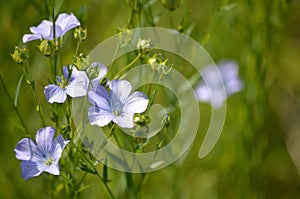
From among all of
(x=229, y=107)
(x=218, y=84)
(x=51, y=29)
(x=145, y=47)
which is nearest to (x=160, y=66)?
(x=145, y=47)

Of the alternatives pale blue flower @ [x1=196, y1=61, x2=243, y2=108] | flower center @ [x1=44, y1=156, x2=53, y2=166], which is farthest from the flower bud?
pale blue flower @ [x1=196, y1=61, x2=243, y2=108]

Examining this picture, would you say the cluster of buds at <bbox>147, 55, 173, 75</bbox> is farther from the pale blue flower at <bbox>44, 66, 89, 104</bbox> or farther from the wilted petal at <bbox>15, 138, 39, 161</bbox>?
the wilted petal at <bbox>15, 138, 39, 161</bbox>

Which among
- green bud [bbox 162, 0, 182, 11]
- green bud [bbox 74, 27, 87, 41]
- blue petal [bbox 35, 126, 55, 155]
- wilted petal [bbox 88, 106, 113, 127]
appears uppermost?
green bud [bbox 162, 0, 182, 11]

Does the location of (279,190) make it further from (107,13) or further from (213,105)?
(107,13)

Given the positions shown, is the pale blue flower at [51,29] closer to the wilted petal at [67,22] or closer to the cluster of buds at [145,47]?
the wilted petal at [67,22]

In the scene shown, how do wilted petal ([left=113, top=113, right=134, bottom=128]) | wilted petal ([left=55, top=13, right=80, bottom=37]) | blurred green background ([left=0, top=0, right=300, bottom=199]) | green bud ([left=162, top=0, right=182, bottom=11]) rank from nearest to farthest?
wilted petal ([left=113, top=113, right=134, bottom=128]), wilted petal ([left=55, top=13, right=80, bottom=37]), green bud ([left=162, top=0, right=182, bottom=11]), blurred green background ([left=0, top=0, right=300, bottom=199])

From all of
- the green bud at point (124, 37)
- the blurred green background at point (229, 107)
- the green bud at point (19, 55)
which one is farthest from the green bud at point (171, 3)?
the green bud at point (19, 55)

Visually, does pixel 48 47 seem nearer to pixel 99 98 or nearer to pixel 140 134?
pixel 99 98
